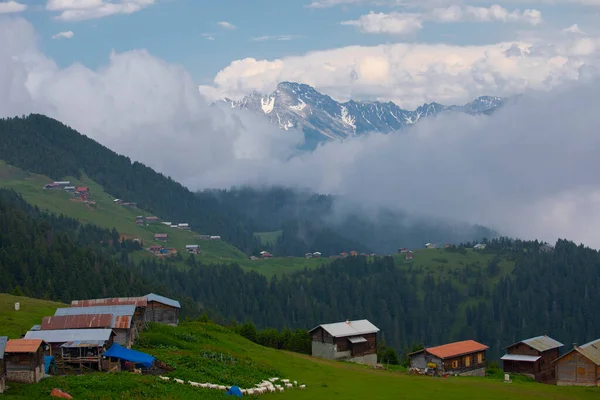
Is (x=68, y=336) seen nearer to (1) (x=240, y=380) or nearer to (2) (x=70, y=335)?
(2) (x=70, y=335)

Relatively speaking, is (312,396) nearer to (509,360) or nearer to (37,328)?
(37,328)

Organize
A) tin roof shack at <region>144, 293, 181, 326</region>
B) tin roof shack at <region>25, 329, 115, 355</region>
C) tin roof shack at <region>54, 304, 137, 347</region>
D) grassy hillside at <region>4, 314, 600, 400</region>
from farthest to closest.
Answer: tin roof shack at <region>144, 293, 181, 326</region> → tin roof shack at <region>54, 304, 137, 347</region> → tin roof shack at <region>25, 329, 115, 355</region> → grassy hillside at <region>4, 314, 600, 400</region>

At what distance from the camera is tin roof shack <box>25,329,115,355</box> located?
64.1 metres

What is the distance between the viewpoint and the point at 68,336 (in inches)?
2584

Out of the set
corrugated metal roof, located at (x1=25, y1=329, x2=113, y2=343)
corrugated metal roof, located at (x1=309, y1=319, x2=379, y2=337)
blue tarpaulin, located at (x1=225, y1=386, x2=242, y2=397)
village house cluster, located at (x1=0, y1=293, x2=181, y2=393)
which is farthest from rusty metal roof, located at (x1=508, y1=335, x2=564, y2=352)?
corrugated metal roof, located at (x1=25, y1=329, x2=113, y2=343)

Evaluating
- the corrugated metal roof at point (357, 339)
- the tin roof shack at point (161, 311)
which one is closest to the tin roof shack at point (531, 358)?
the corrugated metal roof at point (357, 339)

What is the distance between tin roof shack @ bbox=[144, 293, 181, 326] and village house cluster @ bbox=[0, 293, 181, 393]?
17.7 metres

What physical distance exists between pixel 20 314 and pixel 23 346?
29.7 metres

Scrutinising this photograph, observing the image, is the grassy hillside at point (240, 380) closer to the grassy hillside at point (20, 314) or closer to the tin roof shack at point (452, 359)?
the grassy hillside at point (20, 314)

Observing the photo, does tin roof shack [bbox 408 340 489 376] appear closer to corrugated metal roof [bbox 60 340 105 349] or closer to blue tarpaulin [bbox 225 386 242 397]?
blue tarpaulin [bbox 225 386 242 397]

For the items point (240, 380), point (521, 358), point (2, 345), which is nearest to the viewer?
point (2, 345)

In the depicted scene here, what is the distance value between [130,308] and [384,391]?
89.4 ft

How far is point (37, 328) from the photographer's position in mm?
70500

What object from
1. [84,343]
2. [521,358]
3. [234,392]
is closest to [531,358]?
[521,358]
